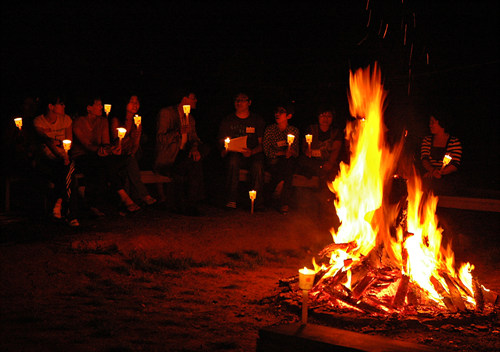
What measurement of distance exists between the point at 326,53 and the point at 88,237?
7.49 metres

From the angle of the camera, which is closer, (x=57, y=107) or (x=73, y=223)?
(x=73, y=223)

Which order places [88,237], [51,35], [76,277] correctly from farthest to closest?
1. [51,35]
2. [88,237]
3. [76,277]

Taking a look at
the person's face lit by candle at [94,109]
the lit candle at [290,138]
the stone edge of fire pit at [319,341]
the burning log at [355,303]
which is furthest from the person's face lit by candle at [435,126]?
the stone edge of fire pit at [319,341]

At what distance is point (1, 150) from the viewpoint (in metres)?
9.59

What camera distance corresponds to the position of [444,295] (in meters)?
5.28

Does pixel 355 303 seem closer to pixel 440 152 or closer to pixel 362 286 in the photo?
pixel 362 286

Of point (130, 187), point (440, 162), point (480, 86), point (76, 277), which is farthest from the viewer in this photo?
point (480, 86)

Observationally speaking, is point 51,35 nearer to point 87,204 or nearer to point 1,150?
point 1,150

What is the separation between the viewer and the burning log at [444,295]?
5.14 metres

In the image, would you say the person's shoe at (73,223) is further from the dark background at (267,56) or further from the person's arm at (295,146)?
the dark background at (267,56)

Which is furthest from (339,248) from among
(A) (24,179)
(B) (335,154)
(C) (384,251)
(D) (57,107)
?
(A) (24,179)

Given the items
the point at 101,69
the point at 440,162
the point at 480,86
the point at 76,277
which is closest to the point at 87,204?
the point at 76,277

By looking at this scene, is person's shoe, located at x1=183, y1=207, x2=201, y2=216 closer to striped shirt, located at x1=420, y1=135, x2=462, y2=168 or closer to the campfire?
the campfire

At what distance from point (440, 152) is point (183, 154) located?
4355mm
